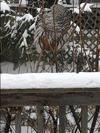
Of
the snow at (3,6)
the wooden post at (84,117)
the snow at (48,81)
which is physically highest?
the snow at (3,6)

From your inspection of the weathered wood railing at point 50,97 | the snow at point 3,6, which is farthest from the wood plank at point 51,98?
the snow at point 3,6

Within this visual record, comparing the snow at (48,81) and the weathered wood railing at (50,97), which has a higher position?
the snow at (48,81)

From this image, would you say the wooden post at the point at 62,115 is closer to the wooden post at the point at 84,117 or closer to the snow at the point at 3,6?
the wooden post at the point at 84,117

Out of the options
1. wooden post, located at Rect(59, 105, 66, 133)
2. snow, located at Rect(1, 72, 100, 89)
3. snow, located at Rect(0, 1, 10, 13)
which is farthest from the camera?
snow, located at Rect(0, 1, 10, 13)

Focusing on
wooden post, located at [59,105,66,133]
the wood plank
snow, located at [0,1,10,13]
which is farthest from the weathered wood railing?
snow, located at [0,1,10,13]

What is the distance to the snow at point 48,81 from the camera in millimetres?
2594

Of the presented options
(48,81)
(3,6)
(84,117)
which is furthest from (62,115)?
(3,6)

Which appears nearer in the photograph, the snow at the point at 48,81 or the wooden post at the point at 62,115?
the snow at the point at 48,81

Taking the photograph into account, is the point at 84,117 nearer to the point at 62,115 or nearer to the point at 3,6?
the point at 62,115

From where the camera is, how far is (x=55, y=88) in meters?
2.62

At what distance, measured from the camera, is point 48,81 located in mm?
2623

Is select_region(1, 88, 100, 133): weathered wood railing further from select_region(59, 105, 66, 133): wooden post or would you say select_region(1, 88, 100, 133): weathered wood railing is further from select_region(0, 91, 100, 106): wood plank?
select_region(59, 105, 66, 133): wooden post

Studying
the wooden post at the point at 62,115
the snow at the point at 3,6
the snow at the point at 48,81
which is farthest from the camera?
the snow at the point at 3,6

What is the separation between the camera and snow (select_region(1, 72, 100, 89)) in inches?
102
